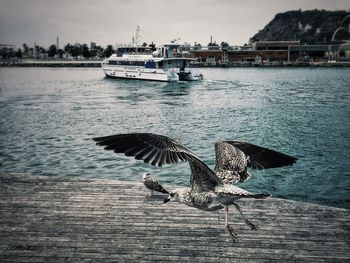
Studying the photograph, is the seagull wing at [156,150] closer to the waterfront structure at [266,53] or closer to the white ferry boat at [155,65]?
the white ferry boat at [155,65]

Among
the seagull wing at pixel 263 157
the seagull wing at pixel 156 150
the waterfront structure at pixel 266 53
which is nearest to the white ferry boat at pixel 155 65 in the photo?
the waterfront structure at pixel 266 53

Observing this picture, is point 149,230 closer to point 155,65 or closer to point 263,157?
point 263,157

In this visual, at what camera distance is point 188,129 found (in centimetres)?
2711

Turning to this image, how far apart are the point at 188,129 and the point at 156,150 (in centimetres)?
2263

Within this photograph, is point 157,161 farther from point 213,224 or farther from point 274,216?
point 274,216

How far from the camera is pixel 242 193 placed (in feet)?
13.1

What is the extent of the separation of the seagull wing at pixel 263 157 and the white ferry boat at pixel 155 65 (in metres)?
Result: 55.2

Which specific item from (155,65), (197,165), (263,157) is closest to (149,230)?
(263,157)

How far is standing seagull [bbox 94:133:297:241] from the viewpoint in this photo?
4262 millimetres

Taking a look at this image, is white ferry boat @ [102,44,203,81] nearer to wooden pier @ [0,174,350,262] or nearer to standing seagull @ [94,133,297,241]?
wooden pier @ [0,174,350,262]

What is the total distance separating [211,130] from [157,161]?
73.1 feet

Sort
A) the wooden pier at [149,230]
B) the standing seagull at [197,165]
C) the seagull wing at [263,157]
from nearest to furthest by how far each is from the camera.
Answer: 1. the standing seagull at [197,165]
2. the seagull wing at [263,157]
3. the wooden pier at [149,230]

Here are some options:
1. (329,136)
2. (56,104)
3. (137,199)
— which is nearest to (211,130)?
(329,136)

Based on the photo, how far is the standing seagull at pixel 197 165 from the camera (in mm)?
4262
